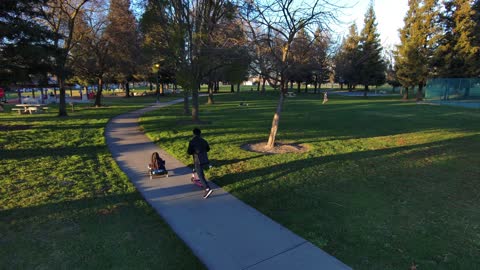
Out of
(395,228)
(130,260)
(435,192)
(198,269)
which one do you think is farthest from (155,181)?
(435,192)

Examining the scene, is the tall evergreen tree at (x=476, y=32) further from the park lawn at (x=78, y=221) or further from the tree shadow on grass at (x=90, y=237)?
the tree shadow on grass at (x=90, y=237)

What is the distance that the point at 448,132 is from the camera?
41.0ft

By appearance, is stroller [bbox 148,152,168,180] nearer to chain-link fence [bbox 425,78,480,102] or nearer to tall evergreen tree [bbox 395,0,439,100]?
chain-link fence [bbox 425,78,480,102]

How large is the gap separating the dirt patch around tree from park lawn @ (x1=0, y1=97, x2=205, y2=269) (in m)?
4.24

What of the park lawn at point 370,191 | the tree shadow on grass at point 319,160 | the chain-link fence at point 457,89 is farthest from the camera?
the chain-link fence at point 457,89

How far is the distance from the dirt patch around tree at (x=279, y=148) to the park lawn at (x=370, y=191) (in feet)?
1.21

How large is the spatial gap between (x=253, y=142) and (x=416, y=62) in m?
33.1

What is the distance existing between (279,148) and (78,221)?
6336 mm

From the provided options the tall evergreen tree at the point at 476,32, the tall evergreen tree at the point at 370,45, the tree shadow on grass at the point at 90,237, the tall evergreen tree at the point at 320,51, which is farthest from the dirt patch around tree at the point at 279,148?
the tall evergreen tree at the point at 370,45

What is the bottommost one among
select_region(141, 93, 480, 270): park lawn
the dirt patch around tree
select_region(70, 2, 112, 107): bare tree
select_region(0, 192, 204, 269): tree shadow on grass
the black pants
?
select_region(0, 192, 204, 269): tree shadow on grass

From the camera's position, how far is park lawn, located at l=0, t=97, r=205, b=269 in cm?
347

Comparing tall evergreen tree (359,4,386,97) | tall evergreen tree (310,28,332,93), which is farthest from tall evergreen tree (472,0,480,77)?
tall evergreen tree (310,28,332,93)

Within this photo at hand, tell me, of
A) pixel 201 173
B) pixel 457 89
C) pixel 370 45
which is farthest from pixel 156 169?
pixel 370 45

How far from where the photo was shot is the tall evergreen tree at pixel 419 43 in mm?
33500
